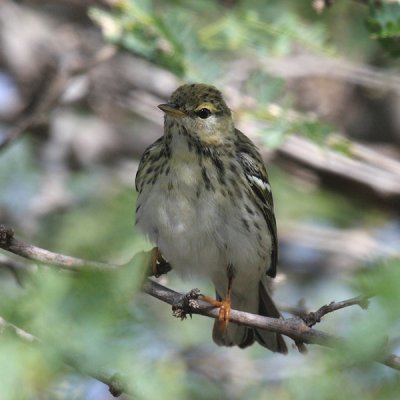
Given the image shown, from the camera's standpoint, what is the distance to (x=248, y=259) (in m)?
4.94

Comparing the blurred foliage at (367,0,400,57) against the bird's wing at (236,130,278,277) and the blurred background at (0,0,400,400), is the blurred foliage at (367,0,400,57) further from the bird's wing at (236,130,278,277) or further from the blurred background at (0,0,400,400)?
the bird's wing at (236,130,278,277)

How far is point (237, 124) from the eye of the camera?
6.12m

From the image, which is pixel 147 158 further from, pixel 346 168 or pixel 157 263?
pixel 346 168

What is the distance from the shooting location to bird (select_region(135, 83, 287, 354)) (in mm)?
4680

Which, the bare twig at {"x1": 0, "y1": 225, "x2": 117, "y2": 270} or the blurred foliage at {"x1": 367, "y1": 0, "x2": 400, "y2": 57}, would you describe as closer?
the bare twig at {"x1": 0, "y1": 225, "x2": 117, "y2": 270}

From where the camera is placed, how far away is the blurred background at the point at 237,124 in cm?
539

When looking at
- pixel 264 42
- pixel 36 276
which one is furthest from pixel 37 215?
pixel 36 276

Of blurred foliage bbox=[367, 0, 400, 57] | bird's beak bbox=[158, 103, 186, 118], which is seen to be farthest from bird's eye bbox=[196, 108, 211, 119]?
blurred foliage bbox=[367, 0, 400, 57]

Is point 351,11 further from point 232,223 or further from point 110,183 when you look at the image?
point 232,223

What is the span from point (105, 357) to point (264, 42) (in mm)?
3550

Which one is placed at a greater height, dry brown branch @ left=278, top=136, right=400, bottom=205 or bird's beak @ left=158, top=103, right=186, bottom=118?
bird's beak @ left=158, top=103, right=186, bottom=118

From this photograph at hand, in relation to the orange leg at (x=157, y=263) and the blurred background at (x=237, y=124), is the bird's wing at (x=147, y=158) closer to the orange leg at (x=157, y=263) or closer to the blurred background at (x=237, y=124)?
the orange leg at (x=157, y=263)

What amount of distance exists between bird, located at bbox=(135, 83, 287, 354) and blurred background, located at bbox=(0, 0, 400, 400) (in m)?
0.28

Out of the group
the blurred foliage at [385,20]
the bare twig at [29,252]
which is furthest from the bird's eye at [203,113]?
the bare twig at [29,252]
